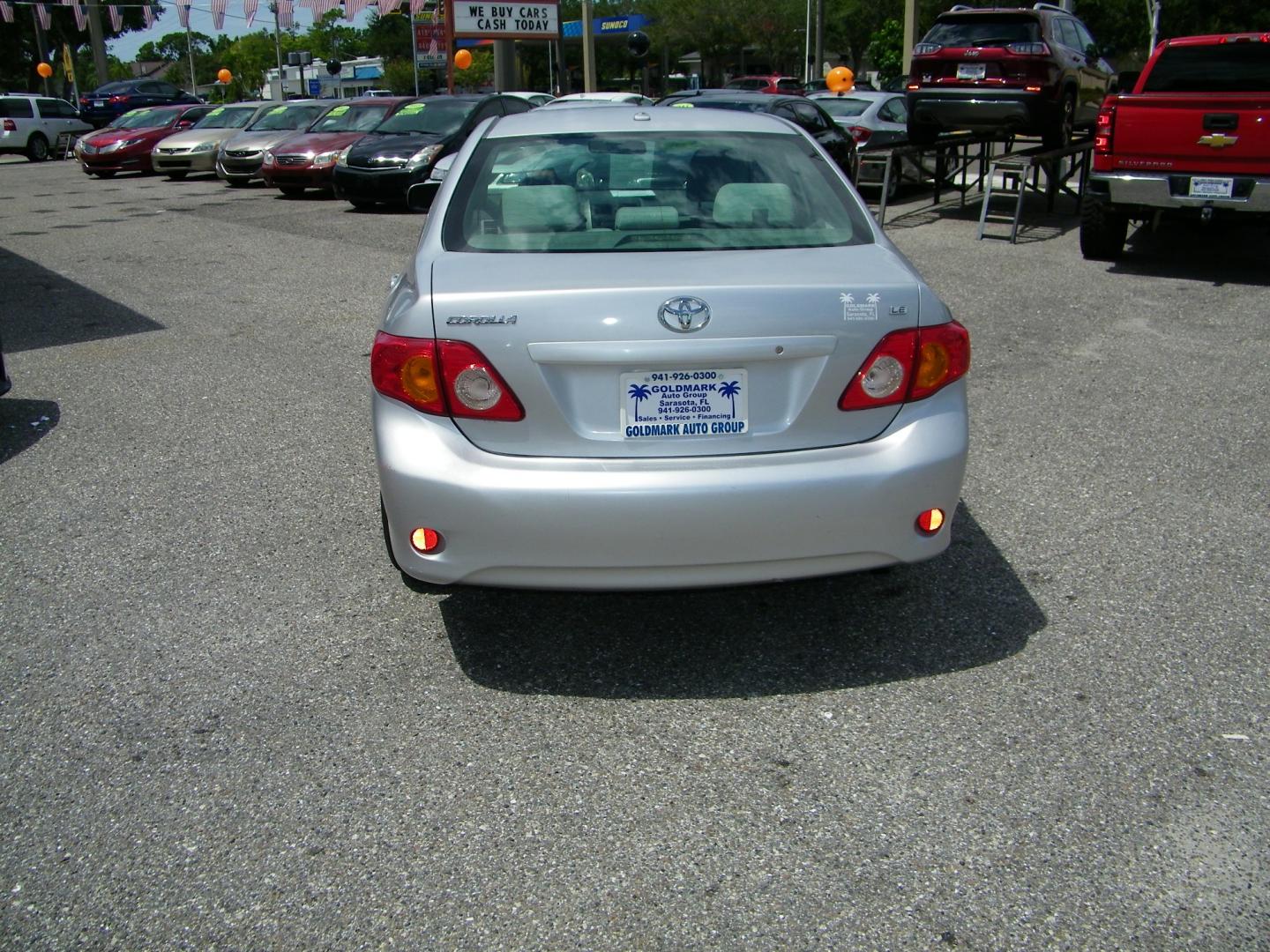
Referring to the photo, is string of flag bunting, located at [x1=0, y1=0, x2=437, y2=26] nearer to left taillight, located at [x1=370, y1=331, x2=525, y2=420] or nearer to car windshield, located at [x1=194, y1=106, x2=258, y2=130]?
car windshield, located at [x1=194, y1=106, x2=258, y2=130]

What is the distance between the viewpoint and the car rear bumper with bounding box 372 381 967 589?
313 centimetres

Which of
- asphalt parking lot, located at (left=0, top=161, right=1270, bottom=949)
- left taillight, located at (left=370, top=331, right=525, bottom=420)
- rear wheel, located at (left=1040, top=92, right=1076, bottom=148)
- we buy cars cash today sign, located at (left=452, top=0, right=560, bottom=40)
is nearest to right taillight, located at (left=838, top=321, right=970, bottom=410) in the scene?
asphalt parking lot, located at (left=0, top=161, right=1270, bottom=949)

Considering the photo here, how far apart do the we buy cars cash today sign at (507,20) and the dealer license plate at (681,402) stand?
26109mm

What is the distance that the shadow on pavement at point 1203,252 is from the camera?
32.7ft

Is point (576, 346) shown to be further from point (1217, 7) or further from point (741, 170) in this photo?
point (1217, 7)

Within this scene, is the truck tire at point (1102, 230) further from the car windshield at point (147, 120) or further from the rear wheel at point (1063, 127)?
the car windshield at point (147, 120)

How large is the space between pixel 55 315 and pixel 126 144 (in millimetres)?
15582

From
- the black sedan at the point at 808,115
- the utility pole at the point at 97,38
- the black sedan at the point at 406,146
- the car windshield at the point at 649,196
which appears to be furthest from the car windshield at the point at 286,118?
the utility pole at the point at 97,38

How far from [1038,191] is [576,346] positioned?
1223 centimetres

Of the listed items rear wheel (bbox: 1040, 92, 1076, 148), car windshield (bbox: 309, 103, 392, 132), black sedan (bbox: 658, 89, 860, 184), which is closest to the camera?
rear wheel (bbox: 1040, 92, 1076, 148)

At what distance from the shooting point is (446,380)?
3223 mm

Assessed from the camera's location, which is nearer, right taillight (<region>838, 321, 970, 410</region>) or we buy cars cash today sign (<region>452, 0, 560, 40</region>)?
right taillight (<region>838, 321, 970, 410</region>)

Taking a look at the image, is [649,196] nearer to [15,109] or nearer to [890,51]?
[15,109]

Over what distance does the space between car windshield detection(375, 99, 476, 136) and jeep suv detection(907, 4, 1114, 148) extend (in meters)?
6.46
